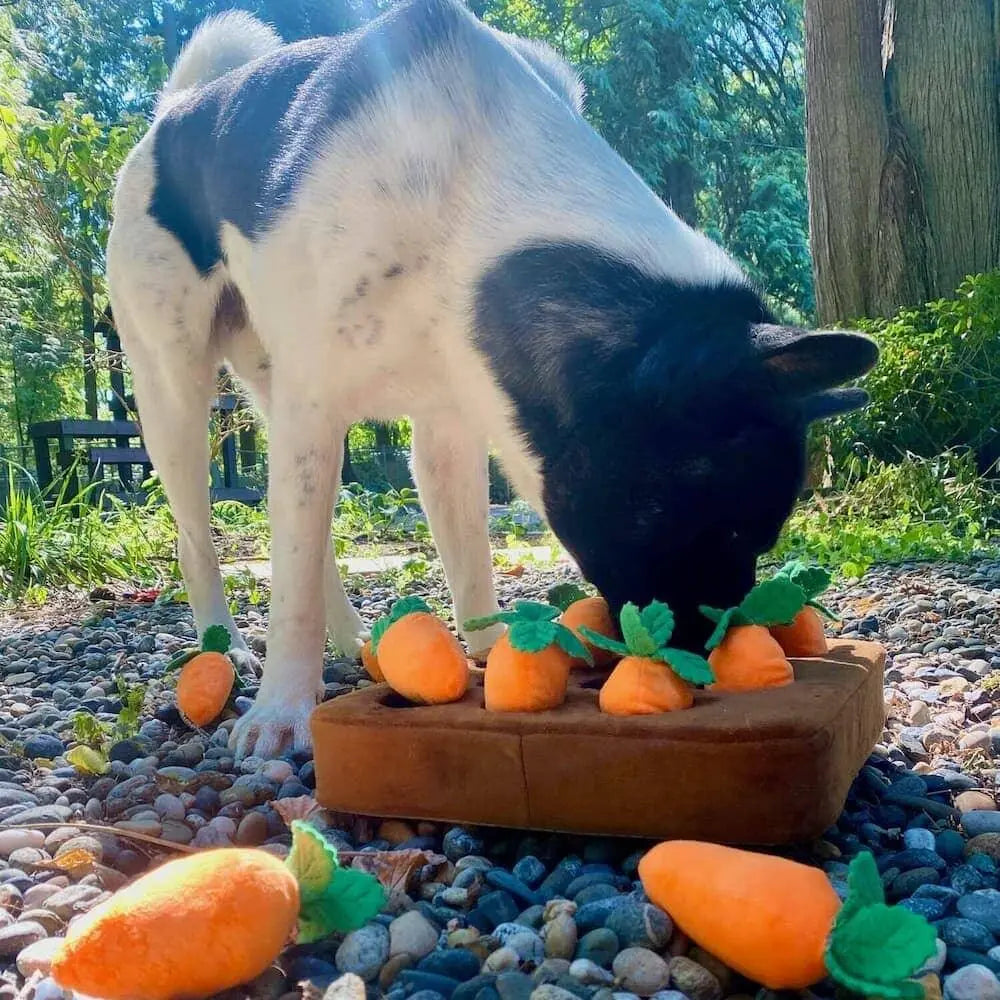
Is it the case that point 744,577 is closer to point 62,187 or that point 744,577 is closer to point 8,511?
point 8,511

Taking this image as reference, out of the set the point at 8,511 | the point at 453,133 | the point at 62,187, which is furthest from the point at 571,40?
the point at 453,133

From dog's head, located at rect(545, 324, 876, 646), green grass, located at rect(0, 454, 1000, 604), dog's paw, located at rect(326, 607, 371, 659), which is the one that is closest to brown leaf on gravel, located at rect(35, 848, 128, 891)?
dog's head, located at rect(545, 324, 876, 646)

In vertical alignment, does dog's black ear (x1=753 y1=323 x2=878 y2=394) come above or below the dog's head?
above

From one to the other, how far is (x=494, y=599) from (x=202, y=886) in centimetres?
166

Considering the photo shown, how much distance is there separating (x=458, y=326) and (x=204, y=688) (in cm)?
92

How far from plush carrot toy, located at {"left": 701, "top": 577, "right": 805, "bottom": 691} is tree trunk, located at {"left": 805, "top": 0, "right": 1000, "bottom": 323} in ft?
15.3

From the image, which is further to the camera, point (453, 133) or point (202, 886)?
point (453, 133)

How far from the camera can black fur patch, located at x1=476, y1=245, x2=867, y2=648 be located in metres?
1.58

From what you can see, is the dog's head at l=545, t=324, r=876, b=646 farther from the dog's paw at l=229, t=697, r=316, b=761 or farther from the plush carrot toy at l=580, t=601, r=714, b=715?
the dog's paw at l=229, t=697, r=316, b=761

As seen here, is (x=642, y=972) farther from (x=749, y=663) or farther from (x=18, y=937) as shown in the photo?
(x=18, y=937)

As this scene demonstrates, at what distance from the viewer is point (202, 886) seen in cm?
100

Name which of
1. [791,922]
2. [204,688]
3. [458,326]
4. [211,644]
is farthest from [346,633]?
[791,922]

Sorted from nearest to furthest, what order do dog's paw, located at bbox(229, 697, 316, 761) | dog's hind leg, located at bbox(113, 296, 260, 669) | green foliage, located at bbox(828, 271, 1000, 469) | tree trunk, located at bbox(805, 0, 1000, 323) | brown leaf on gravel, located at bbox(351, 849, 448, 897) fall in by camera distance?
1. brown leaf on gravel, located at bbox(351, 849, 448, 897)
2. dog's paw, located at bbox(229, 697, 316, 761)
3. dog's hind leg, located at bbox(113, 296, 260, 669)
4. green foliage, located at bbox(828, 271, 1000, 469)
5. tree trunk, located at bbox(805, 0, 1000, 323)

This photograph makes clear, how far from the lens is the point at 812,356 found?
1437 millimetres
